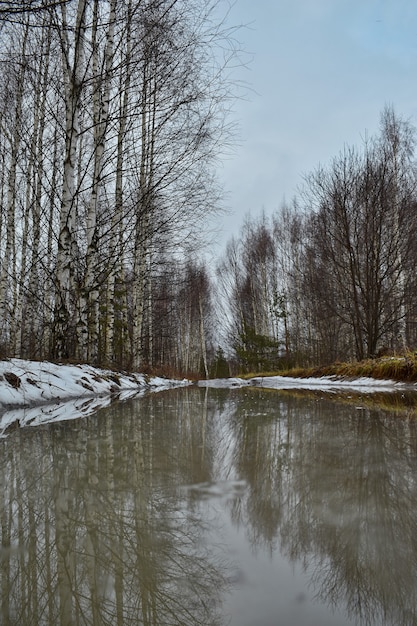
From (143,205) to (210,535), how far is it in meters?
5.69

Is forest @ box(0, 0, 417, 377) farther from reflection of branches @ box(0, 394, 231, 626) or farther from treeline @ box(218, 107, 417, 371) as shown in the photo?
reflection of branches @ box(0, 394, 231, 626)

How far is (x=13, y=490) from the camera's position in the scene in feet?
3.56

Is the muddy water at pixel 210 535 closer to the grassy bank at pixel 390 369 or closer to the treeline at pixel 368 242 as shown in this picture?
the grassy bank at pixel 390 369

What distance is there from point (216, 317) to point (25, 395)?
1163 inches

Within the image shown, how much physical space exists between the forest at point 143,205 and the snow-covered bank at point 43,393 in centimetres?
85

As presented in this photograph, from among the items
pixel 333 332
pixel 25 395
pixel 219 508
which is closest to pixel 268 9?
pixel 25 395

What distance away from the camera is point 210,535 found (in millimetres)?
764

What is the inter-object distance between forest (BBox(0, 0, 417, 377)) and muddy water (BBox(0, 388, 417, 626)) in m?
2.89

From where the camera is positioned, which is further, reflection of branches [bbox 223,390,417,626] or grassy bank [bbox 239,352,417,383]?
grassy bank [bbox 239,352,417,383]

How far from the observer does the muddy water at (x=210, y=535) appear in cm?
53

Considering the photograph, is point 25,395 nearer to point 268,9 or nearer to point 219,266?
point 268,9

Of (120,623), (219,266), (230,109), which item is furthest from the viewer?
(219,266)

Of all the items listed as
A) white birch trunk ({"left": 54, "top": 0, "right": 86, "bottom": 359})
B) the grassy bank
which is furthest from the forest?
the grassy bank

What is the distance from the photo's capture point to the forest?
5.23m
